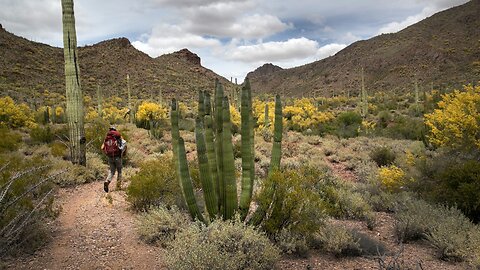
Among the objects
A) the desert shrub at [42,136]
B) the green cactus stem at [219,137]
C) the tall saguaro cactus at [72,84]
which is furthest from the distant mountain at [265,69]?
the green cactus stem at [219,137]

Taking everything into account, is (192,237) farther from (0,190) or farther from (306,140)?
(306,140)

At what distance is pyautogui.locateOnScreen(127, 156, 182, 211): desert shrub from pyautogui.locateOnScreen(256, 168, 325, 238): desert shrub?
2.22 metres

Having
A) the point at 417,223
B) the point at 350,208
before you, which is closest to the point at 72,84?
the point at 350,208

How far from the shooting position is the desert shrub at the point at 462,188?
698 cm

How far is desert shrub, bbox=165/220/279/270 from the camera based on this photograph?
4.55 meters

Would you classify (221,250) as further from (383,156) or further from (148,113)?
(148,113)

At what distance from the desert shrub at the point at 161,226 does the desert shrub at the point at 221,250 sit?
2.26 ft

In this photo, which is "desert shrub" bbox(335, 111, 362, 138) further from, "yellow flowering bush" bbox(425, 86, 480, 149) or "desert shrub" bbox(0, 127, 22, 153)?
"desert shrub" bbox(0, 127, 22, 153)

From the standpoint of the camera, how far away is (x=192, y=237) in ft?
16.7

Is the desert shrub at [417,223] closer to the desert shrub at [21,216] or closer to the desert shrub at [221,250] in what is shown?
the desert shrub at [221,250]

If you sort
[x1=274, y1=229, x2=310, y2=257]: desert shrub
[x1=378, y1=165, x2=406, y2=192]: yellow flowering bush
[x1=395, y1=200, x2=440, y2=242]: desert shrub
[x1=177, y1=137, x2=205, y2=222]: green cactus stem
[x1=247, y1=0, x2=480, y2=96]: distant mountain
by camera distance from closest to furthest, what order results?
[x1=274, y1=229, x2=310, y2=257]: desert shrub
[x1=177, y1=137, x2=205, y2=222]: green cactus stem
[x1=395, y1=200, x2=440, y2=242]: desert shrub
[x1=378, y1=165, x2=406, y2=192]: yellow flowering bush
[x1=247, y1=0, x2=480, y2=96]: distant mountain

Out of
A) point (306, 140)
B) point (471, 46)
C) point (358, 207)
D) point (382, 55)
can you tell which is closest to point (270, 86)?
point (382, 55)

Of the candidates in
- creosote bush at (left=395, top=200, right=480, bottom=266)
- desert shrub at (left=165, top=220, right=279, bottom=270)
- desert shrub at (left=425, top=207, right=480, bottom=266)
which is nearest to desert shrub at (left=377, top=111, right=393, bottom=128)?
creosote bush at (left=395, top=200, right=480, bottom=266)

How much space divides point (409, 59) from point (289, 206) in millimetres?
70388
